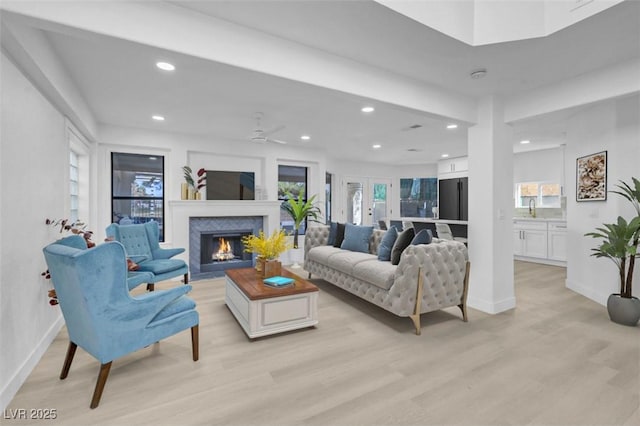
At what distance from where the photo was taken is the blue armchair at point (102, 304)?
5.87ft

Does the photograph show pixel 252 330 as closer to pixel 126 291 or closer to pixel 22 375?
pixel 126 291

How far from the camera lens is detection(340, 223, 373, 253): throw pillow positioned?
14.3 ft

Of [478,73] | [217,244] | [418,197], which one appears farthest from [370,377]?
[418,197]

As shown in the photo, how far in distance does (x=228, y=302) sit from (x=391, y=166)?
672cm

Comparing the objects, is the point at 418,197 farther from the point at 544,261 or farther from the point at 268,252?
the point at 268,252

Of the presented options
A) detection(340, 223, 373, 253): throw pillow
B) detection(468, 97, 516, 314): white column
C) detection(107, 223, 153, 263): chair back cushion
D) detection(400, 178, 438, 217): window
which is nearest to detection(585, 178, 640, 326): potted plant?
detection(468, 97, 516, 314): white column

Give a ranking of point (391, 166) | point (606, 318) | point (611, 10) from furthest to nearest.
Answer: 1. point (391, 166)
2. point (606, 318)
3. point (611, 10)

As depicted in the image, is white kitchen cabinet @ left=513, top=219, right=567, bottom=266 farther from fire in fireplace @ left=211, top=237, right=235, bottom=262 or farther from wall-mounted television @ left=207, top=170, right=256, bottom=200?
fire in fireplace @ left=211, top=237, right=235, bottom=262

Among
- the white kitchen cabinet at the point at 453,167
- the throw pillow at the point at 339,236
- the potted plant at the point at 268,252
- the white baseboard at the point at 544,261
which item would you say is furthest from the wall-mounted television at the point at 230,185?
the white baseboard at the point at 544,261

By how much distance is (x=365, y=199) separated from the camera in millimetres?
8570

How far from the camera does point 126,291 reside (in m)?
1.96

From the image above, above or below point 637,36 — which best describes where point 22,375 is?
below

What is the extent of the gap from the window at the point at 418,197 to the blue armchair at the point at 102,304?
786 cm

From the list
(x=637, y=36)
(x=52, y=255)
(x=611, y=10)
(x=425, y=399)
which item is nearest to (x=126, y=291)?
(x=52, y=255)
